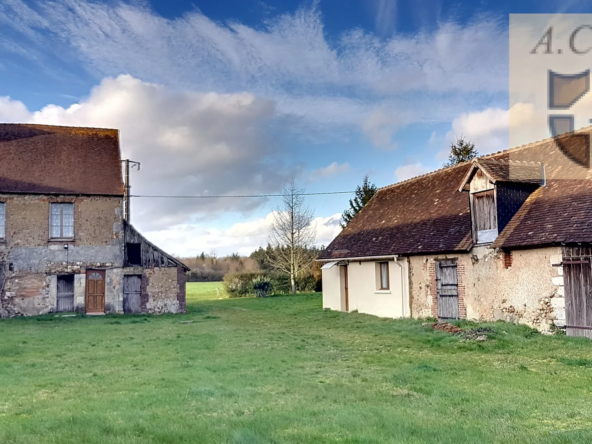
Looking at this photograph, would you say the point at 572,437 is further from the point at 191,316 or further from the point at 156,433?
the point at 191,316

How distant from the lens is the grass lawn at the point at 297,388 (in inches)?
234

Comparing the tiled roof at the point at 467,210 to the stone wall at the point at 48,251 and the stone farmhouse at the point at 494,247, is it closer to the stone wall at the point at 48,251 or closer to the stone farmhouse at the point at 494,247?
the stone farmhouse at the point at 494,247

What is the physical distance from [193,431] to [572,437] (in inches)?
164

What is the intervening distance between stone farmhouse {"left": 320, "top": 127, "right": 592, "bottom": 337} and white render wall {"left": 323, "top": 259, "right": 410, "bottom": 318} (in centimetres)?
5

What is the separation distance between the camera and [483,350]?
39.8ft

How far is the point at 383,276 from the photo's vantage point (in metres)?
22.2

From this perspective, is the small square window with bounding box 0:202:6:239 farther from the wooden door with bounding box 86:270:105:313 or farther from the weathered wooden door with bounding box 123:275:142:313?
the weathered wooden door with bounding box 123:275:142:313

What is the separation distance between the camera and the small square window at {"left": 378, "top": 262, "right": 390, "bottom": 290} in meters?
21.9

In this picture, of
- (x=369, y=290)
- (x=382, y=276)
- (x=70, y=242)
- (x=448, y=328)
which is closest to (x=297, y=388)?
(x=448, y=328)

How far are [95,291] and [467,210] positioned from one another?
56.6 feet

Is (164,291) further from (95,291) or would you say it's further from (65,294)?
(65,294)

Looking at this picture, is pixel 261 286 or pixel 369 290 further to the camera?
pixel 261 286

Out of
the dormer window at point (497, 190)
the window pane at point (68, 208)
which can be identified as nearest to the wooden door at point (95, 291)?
the window pane at point (68, 208)

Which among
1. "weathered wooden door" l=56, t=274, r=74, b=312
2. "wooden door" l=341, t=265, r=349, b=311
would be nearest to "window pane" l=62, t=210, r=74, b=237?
"weathered wooden door" l=56, t=274, r=74, b=312
